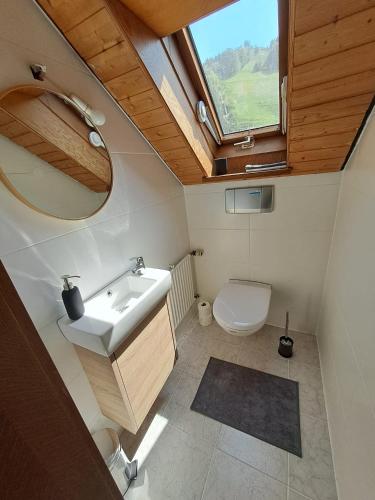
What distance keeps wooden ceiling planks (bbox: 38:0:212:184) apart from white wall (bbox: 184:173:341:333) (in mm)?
542

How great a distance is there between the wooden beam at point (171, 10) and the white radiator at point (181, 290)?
1390mm

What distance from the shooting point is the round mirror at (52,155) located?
0.76m

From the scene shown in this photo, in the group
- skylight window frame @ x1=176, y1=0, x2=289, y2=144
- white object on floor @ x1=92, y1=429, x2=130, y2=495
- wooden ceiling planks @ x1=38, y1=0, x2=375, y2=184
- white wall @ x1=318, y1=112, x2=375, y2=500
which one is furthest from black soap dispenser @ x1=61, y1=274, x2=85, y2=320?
skylight window frame @ x1=176, y1=0, x2=289, y2=144

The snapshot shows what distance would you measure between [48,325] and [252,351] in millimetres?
1473

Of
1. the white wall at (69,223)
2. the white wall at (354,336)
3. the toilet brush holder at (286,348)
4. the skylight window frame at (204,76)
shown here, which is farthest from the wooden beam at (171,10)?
the toilet brush holder at (286,348)

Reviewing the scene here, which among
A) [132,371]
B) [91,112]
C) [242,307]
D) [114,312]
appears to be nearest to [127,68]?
[91,112]

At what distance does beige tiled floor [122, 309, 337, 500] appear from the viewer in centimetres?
100

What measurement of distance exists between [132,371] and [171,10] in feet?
5.18

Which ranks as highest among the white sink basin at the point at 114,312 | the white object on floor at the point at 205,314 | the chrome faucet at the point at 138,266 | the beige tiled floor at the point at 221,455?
the chrome faucet at the point at 138,266

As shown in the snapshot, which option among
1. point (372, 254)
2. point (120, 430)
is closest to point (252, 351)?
point (120, 430)

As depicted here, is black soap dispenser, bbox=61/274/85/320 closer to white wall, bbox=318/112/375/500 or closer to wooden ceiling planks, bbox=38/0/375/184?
wooden ceiling planks, bbox=38/0/375/184

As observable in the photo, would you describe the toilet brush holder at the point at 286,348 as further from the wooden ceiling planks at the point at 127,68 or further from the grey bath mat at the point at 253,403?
the wooden ceiling planks at the point at 127,68

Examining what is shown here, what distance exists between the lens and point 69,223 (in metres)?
0.94

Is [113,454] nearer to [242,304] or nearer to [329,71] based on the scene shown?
[242,304]
